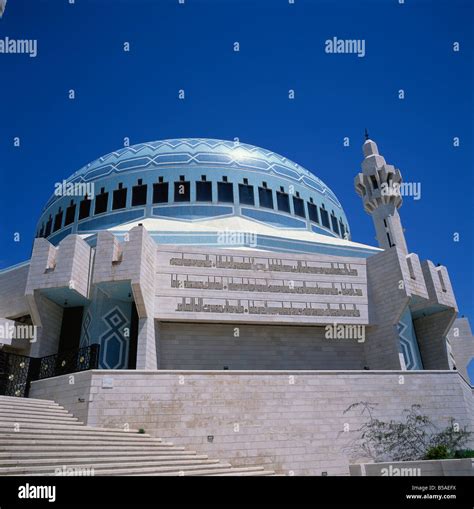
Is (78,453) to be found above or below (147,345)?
below

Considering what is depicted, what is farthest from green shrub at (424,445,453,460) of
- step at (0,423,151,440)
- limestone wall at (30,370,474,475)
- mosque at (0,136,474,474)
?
step at (0,423,151,440)

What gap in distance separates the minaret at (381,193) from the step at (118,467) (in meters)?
17.0

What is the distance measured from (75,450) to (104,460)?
0.62 m

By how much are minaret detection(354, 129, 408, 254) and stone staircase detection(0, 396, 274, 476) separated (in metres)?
16.5

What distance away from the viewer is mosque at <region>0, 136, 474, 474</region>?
11.5m

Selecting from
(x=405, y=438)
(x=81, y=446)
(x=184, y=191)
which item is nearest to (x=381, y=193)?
(x=184, y=191)

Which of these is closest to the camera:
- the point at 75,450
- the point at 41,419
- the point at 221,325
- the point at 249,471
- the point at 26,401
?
the point at 75,450

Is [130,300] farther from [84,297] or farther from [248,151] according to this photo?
[248,151]

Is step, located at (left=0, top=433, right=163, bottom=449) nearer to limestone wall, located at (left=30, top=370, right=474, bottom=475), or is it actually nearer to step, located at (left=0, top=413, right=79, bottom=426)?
limestone wall, located at (left=30, top=370, right=474, bottom=475)

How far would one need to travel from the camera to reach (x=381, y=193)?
25.3 m

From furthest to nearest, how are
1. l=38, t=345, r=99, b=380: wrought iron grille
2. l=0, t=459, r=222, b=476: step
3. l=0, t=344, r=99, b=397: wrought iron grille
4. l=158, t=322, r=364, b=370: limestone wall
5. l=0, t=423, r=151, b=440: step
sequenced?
l=158, t=322, r=364, b=370: limestone wall → l=38, t=345, r=99, b=380: wrought iron grille → l=0, t=344, r=99, b=397: wrought iron grille → l=0, t=423, r=151, b=440: step → l=0, t=459, r=222, b=476: step

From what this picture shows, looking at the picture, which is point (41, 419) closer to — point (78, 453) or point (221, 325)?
point (78, 453)

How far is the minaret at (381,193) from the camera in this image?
2441 centimetres

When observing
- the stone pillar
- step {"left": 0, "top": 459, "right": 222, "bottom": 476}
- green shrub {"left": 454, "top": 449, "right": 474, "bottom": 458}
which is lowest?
step {"left": 0, "top": 459, "right": 222, "bottom": 476}
